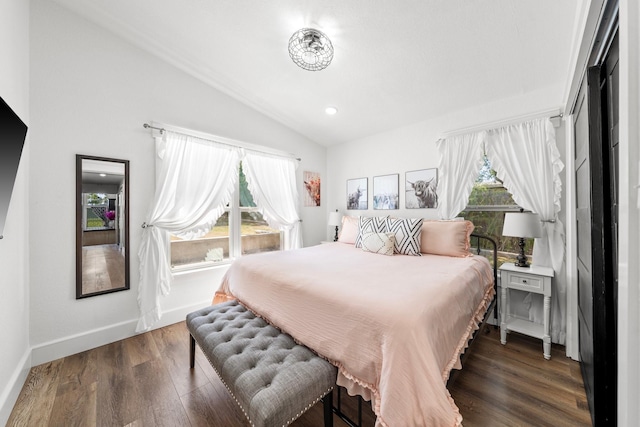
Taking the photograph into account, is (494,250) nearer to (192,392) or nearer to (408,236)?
(408,236)

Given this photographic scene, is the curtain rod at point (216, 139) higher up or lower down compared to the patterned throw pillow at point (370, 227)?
higher up

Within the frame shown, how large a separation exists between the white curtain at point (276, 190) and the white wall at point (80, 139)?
0.95 m

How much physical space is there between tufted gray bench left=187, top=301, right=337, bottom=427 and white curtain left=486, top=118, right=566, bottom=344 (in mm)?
2339

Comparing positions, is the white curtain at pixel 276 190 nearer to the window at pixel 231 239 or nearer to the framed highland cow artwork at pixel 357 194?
the window at pixel 231 239

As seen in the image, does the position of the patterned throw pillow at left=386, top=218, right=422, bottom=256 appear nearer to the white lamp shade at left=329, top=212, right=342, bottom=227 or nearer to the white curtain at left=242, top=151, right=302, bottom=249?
the white lamp shade at left=329, top=212, right=342, bottom=227

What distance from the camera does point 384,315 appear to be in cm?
122

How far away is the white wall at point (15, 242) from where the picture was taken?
1490 millimetres

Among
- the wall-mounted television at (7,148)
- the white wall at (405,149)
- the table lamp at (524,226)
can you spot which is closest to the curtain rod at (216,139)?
the white wall at (405,149)

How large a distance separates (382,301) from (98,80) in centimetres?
312

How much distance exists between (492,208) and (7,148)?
3840 millimetres

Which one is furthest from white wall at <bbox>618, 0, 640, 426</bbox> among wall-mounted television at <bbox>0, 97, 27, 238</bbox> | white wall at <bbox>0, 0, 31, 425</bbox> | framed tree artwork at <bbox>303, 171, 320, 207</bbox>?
framed tree artwork at <bbox>303, 171, 320, 207</bbox>

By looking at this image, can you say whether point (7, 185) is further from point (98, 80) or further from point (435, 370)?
point (435, 370)

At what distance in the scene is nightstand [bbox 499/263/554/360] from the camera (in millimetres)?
2094

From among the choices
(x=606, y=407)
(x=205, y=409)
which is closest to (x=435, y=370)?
(x=606, y=407)
